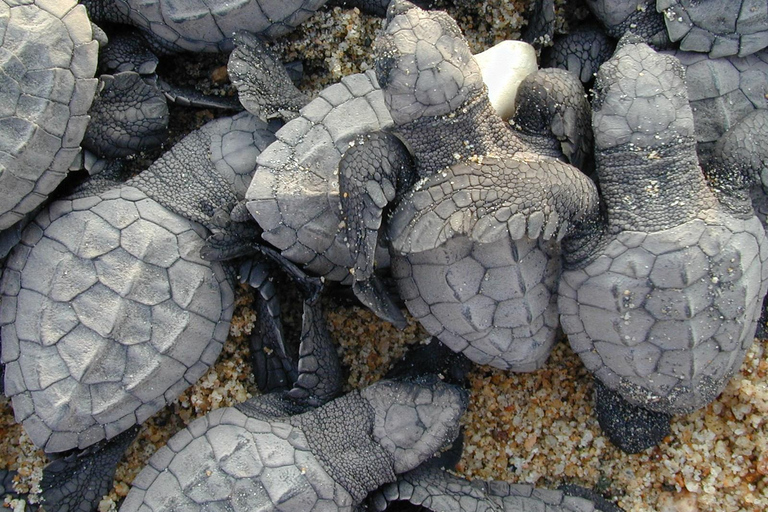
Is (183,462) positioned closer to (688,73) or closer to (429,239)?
(429,239)

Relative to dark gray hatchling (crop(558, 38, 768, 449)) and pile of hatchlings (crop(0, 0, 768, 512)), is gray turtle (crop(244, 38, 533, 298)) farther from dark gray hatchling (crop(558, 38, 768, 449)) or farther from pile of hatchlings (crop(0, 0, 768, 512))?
dark gray hatchling (crop(558, 38, 768, 449))

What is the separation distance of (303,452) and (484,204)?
1185mm

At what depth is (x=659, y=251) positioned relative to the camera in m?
2.19

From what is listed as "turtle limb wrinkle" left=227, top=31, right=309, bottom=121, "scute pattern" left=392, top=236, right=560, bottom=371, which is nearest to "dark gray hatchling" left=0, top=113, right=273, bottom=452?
"turtle limb wrinkle" left=227, top=31, right=309, bottom=121

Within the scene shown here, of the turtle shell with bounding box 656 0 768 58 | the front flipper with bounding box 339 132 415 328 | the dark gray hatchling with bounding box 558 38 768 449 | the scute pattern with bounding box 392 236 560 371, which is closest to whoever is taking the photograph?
the front flipper with bounding box 339 132 415 328

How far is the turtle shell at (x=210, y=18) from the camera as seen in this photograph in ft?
8.09

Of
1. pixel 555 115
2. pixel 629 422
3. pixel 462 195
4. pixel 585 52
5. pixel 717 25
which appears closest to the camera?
pixel 462 195

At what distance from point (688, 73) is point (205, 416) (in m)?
2.33

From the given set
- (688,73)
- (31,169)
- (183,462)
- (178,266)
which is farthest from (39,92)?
(688,73)

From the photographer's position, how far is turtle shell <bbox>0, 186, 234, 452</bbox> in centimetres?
236

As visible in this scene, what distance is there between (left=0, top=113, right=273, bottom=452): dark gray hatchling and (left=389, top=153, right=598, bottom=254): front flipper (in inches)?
33.7

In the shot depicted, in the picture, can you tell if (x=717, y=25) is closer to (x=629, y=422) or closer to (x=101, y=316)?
(x=629, y=422)

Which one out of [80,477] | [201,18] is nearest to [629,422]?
[80,477]

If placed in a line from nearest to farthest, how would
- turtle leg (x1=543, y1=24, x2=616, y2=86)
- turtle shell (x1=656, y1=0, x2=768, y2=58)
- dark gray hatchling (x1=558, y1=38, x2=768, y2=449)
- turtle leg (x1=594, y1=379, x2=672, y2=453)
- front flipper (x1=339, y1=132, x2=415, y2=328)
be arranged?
front flipper (x1=339, y1=132, x2=415, y2=328) < dark gray hatchling (x1=558, y1=38, x2=768, y2=449) < turtle shell (x1=656, y1=0, x2=768, y2=58) < turtle leg (x1=594, y1=379, x2=672, y2=453) < turtle leg (x1=543, y1=24, x2=616, y2=86)
